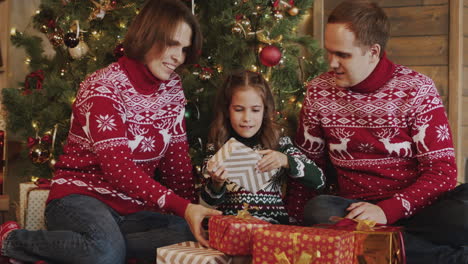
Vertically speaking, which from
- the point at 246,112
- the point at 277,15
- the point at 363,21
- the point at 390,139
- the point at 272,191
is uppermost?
the point at 277,15

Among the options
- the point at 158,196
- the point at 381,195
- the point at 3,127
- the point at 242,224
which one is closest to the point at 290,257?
the point at 242,224

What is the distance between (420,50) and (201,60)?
4.70 ft

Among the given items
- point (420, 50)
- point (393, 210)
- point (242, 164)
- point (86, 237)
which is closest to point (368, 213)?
point (393, 210)

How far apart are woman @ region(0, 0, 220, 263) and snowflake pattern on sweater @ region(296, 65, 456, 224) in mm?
598

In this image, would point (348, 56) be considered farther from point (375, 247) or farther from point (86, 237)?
point (86, 237)

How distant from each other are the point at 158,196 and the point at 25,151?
1322 millimetres

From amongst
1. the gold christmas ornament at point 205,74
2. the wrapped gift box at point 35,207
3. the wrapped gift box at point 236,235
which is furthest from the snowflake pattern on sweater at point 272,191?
the wrapped gift box at point 35,207

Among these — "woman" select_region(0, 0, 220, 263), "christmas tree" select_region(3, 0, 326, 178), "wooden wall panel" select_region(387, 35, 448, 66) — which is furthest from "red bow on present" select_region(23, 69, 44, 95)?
"wooden wall panel" select_region(387, 35, 448, 66)

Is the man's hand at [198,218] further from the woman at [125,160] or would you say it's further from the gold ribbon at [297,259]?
the gold ribbon at [297,259]

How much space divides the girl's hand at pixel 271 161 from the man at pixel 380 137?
183 millimetres

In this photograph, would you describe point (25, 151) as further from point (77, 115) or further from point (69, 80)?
point (77, 115)

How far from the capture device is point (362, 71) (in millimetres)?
2047

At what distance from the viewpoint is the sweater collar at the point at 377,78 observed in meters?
2.04

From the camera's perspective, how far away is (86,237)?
183 cm
